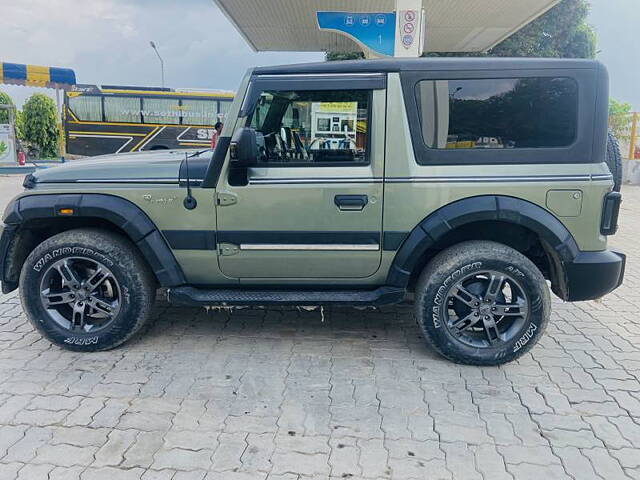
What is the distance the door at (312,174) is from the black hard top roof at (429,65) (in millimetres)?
93

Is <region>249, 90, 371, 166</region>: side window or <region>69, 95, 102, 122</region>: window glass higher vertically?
<region>69, 95, 102, 122</region>: window glass

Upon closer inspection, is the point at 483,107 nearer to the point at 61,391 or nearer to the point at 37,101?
the point at 61,391

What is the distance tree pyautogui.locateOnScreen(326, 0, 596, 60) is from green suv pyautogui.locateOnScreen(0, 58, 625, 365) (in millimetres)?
15020

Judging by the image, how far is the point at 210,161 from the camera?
11.0ft

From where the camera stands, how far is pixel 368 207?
10.8ft

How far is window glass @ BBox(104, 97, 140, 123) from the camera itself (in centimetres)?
1864

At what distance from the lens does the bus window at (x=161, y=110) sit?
18.7 m

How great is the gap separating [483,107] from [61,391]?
3.25 meters

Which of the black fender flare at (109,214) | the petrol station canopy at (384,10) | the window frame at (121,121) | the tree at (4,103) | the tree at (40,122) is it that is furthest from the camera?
the tree at (40,122)

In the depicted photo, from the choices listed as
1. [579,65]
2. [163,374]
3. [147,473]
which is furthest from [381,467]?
[579,65]

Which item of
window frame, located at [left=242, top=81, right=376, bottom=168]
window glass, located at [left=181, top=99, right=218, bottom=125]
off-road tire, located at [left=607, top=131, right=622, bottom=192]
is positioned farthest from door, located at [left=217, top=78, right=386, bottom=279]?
window glass, located at [left=181, top=99, right=218, bottom=125]

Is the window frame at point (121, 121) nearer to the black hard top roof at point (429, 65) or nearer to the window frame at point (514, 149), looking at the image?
the black hard top roof at point (429, 65)

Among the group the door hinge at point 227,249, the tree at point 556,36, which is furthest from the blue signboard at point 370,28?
the tree at point 556,36

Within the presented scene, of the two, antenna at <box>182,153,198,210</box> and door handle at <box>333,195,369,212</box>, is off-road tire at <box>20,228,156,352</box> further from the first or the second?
door handle at <box>333,195,369,212</box>
